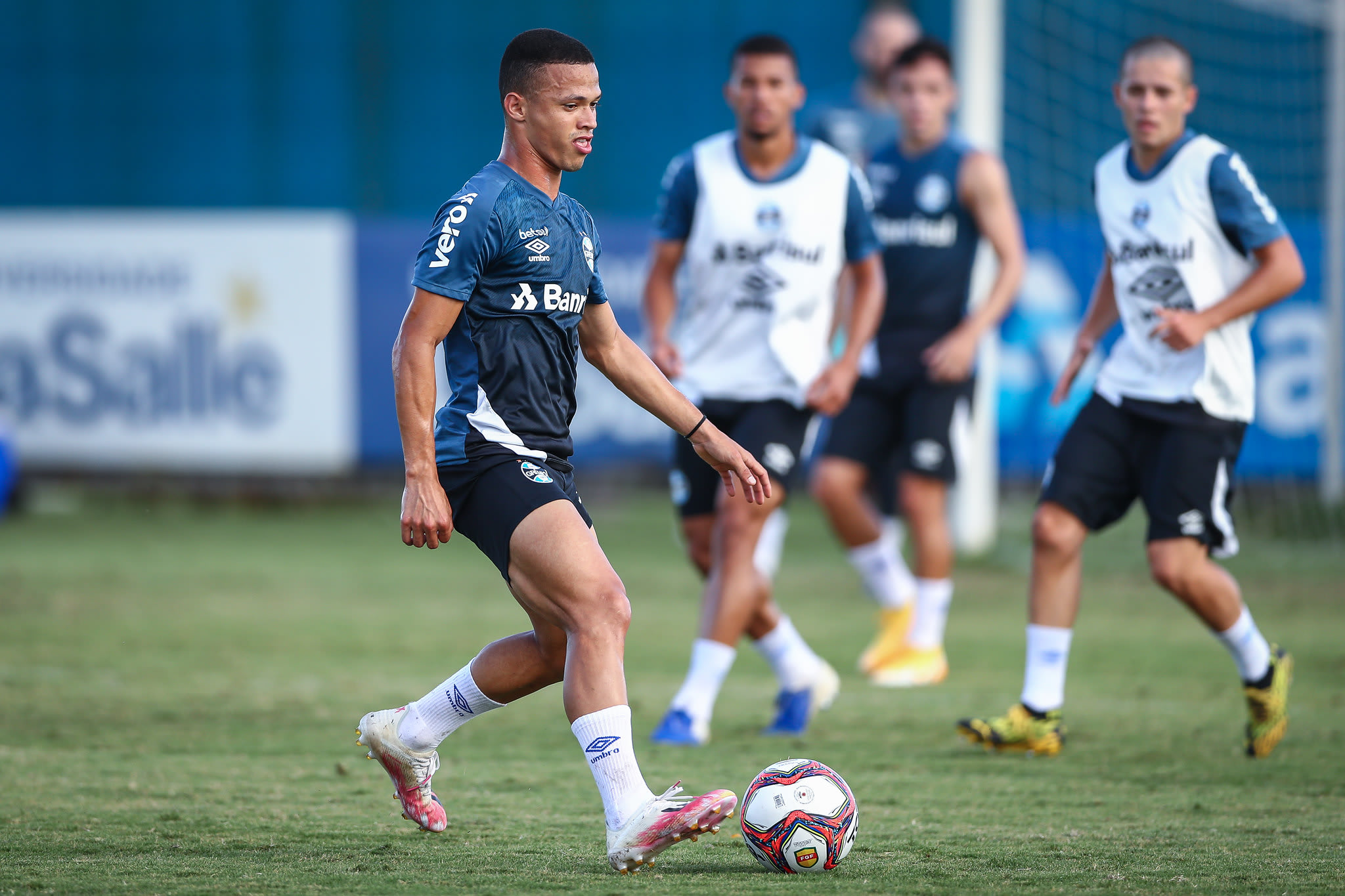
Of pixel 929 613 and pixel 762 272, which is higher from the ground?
pixel 762 272

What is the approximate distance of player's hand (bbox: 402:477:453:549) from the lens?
3918 millimetres

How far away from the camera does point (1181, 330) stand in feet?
17.7

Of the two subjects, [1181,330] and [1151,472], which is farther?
[1151,472]

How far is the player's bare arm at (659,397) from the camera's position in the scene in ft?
14.3

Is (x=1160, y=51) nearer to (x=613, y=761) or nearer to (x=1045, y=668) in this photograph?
(x=1045, y=668)

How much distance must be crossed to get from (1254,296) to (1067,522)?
0.98 m

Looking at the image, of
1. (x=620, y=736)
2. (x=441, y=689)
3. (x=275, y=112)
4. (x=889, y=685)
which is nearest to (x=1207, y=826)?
(x=620, y=736)

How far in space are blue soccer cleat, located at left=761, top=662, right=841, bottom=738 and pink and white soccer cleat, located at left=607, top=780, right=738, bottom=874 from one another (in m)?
2.18

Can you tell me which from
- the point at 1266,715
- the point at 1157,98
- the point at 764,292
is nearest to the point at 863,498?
the point at 764,292

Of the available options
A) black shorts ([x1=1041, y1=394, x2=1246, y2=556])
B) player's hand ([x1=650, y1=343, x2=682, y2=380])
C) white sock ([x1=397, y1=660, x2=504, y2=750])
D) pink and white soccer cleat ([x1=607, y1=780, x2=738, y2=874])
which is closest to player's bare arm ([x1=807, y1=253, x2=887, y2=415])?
player's hand ([x1=650, y1=343, x2=682, y2=380])

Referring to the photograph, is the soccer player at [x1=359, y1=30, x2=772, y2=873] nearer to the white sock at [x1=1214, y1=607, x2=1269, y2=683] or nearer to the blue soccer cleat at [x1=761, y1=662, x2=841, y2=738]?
the blue soccer cleat at [x1=761, y1=662, x2=841, y2=738]

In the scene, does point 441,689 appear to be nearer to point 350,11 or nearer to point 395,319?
point 395,319

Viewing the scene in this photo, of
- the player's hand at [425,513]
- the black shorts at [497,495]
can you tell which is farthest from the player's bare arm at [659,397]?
the player's hand at [425,513]

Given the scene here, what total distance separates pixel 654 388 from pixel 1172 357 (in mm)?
2177
